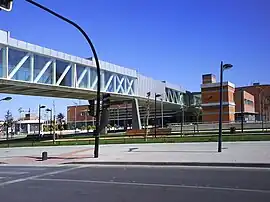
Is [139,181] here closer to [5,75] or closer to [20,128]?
[5,75]

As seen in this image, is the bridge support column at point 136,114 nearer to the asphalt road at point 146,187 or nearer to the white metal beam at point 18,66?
the white metal beam at point 18,66

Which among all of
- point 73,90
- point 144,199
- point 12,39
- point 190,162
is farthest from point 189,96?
point 144,199

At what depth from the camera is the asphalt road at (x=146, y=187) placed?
31.8 feet

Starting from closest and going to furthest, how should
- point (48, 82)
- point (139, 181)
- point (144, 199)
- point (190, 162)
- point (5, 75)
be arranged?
point (144, 199) < point (139, 181) < point (190, 162) < point (5, 75) < point (48, 82)

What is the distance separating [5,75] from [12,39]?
4416 mm

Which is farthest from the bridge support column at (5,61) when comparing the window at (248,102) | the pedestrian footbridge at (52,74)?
the window at (248,102)

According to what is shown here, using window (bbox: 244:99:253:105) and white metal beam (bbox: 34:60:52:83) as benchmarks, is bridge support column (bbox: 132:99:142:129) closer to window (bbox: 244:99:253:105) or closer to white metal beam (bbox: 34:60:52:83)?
white metal beam (bbox: 34:60:52:83)

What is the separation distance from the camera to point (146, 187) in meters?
11.5

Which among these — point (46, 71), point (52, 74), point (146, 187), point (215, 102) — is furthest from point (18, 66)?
point (215, 102)

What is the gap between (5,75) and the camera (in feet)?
144

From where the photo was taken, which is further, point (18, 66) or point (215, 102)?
point (215, 102)

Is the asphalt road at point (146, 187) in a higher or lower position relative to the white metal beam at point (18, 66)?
Answer: lower

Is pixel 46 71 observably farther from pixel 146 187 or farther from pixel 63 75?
pixel 146 187

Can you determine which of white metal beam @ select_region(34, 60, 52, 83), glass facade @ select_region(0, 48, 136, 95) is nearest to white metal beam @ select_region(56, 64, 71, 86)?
glass facade @ select_region(0, 48, 136, 95)
